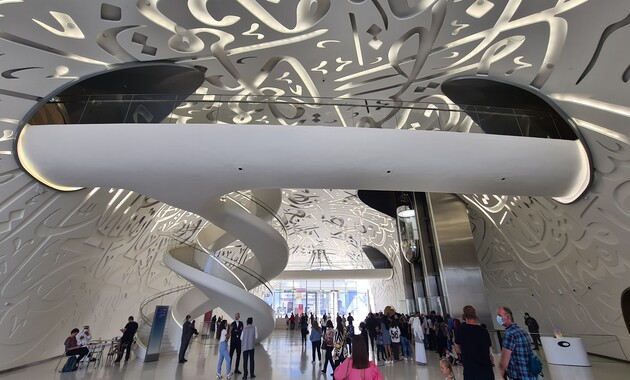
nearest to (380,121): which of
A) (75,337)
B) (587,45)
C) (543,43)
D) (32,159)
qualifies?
(543,43)

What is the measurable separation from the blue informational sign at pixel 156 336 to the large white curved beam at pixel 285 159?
3.66 m

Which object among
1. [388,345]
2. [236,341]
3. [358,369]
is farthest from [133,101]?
[388,345]

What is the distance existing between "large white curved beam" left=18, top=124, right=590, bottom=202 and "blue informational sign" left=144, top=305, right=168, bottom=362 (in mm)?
3659

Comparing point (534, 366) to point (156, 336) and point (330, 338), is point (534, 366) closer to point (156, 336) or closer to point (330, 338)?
point (330, 338)

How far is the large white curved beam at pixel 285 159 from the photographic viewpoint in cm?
523

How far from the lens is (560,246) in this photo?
7645 millimetres

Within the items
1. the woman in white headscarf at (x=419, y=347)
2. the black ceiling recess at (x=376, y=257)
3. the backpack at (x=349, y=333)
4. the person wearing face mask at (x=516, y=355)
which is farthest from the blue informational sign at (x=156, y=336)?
the black ceiling recess at (x=376, y=257)

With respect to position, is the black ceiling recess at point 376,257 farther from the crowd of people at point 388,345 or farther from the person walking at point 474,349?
the person walking at point 474,349

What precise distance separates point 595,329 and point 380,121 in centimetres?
739

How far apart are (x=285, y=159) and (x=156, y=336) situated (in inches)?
237

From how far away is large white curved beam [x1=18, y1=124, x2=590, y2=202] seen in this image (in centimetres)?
523

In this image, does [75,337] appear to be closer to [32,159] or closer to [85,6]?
[32,159]

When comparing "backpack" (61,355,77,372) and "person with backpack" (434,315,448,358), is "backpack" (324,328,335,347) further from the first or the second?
"backpack" (61,355,77,372)

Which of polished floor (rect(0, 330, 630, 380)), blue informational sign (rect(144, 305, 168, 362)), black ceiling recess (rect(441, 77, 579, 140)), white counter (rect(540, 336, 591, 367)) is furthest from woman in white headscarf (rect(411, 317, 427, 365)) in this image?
blue informational sign (rect(144, 305, 168, 362))
